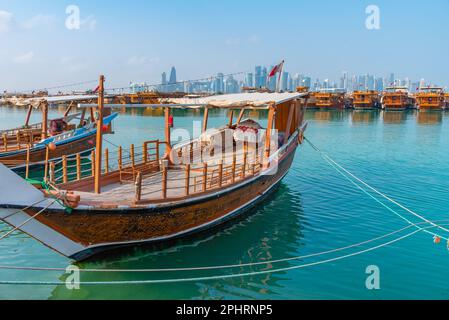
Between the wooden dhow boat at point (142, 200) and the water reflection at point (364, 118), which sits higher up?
the water reflection at point (364, 118)

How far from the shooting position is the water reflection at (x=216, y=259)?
335 inches

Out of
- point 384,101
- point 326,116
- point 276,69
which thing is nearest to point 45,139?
point 276,69

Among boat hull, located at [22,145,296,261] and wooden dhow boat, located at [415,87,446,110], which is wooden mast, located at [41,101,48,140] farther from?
wooden dhow boat, located at [415,87,446,110]

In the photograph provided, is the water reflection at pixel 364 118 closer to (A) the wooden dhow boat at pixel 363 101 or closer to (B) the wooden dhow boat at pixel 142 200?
(A) the wooden dhow boat at pixel 363 101

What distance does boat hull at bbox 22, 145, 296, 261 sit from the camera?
857 centimetres

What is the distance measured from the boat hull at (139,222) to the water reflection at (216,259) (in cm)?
37

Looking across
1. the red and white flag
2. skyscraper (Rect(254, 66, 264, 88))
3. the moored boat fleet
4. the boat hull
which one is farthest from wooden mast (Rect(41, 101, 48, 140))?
the moored boat fleet

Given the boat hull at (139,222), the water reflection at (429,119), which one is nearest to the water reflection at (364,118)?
the water reflection at (429,119)

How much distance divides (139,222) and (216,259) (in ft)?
7.90
